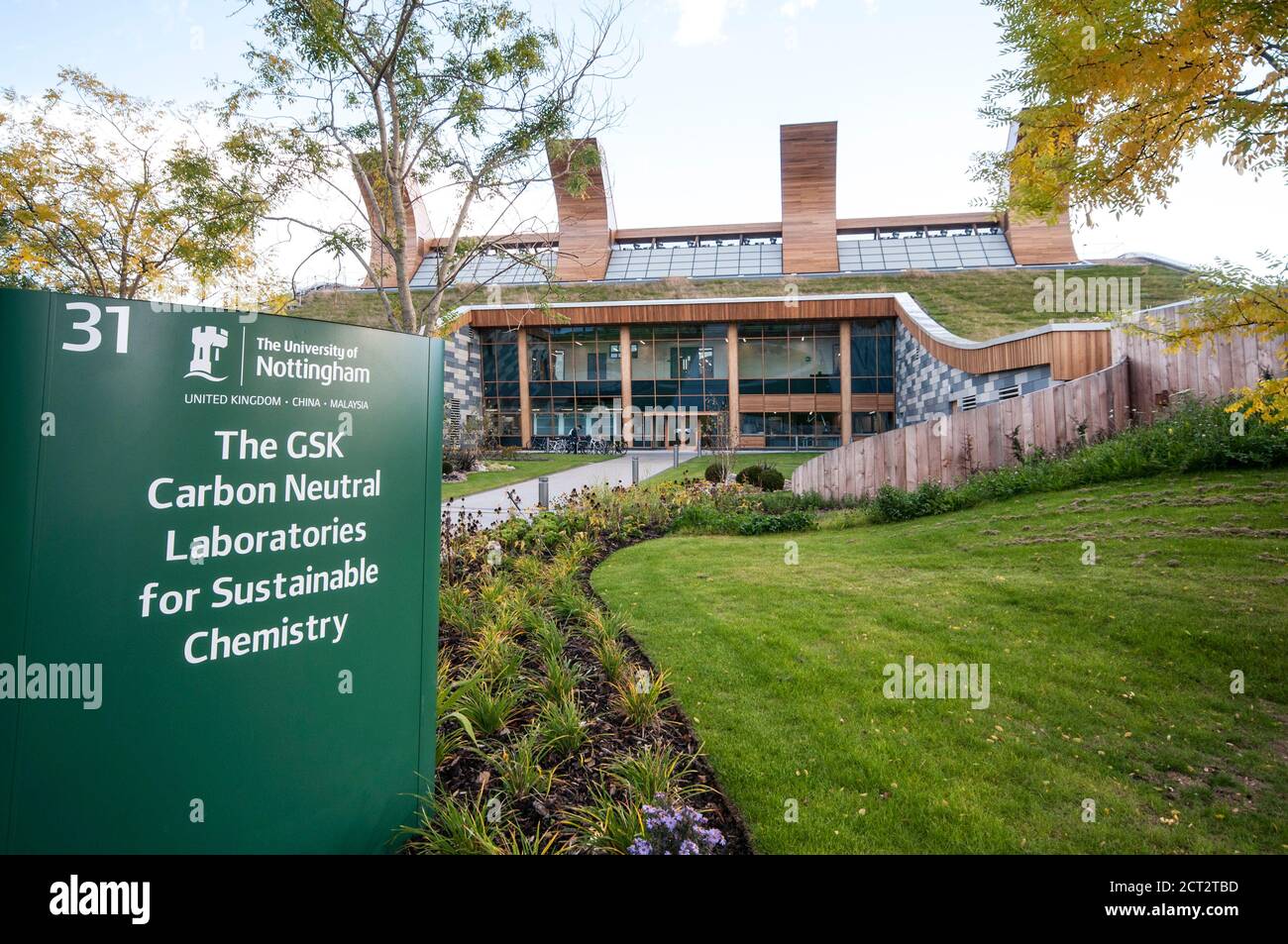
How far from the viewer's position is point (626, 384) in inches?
1416

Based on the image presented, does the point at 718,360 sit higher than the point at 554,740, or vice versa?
the point at 718,360

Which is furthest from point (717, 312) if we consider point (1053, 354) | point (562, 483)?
point (1053, 354)

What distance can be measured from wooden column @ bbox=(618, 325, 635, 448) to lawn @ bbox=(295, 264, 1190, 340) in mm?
2436

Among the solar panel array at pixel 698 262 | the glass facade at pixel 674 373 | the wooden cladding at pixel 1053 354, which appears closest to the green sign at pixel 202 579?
the wooden cladding at pixel 1053 354

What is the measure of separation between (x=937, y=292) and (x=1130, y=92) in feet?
Answer: 101

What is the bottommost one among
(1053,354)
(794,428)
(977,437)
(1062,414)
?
(977,437)

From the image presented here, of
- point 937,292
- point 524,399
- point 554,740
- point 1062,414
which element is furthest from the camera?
point 524,399

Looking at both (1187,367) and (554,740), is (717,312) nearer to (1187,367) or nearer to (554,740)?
(1187,367)

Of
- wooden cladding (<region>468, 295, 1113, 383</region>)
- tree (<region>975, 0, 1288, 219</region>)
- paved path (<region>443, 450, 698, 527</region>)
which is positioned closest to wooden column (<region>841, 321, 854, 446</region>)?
wooden cladding (<region>468, 295, 1113, 383</region>)

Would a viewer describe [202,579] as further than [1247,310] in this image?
No

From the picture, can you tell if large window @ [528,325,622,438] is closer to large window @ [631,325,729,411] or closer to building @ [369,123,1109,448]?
building @ [369,123,1109,448]

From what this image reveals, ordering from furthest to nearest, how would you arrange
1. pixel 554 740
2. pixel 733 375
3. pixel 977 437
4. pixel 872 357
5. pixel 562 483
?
pixel 733 375
pixel 872 357
pixel 562 483
pixel 977 437
pixel 554 740

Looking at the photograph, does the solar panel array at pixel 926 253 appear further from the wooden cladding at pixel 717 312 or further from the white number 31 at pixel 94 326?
the white number 31 at pixel 94 326

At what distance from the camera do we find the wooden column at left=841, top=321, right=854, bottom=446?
33.7m
